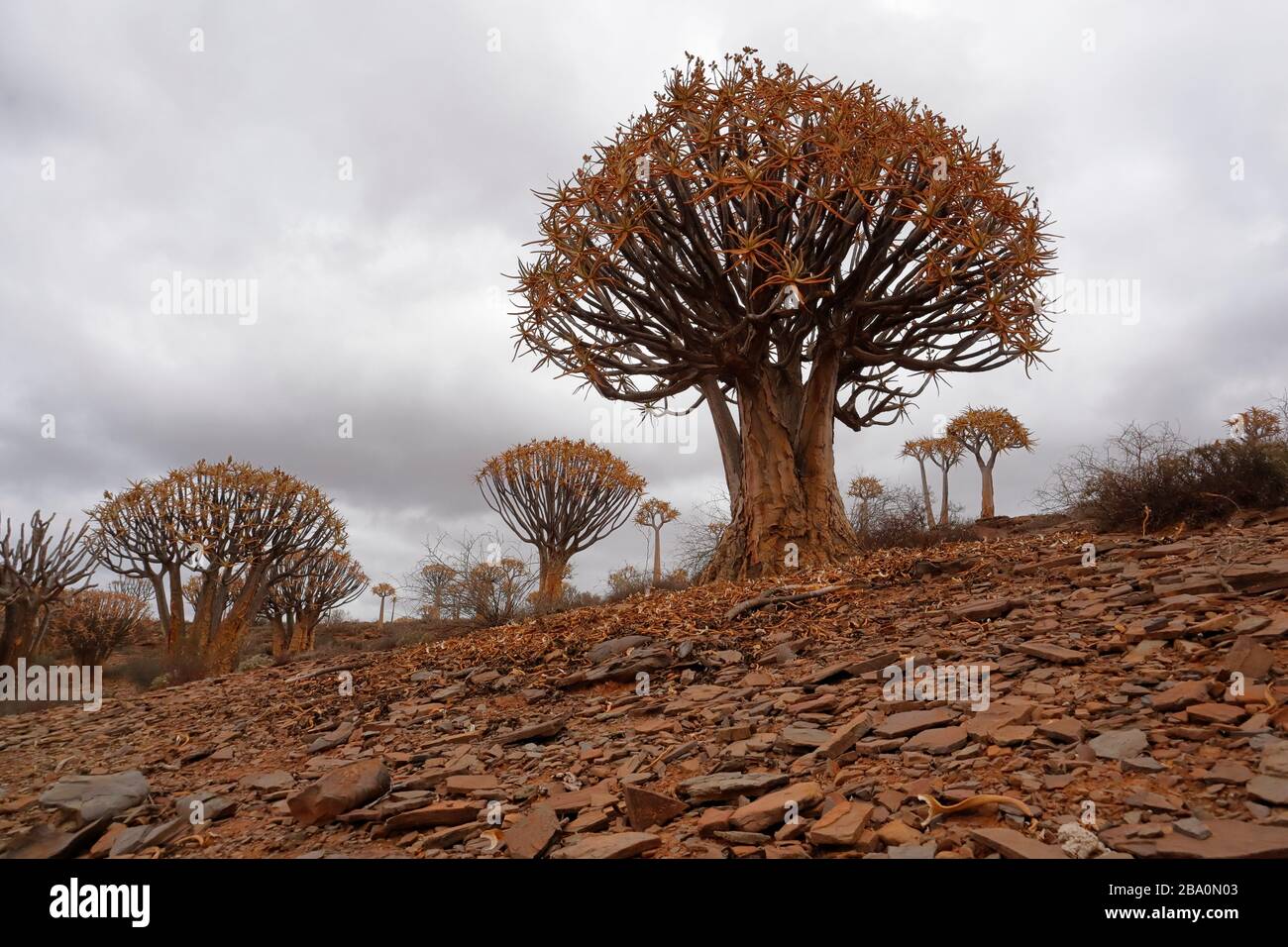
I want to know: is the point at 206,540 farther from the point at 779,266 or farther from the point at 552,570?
the point at 779,266

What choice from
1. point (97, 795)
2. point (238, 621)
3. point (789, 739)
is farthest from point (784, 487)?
point (238, 621)

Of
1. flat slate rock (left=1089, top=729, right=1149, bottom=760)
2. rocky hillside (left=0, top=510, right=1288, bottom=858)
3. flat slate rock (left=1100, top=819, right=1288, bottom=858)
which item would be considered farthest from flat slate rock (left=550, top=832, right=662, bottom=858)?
flat slate rock (left=1089, top=729, right=1149, bottom=760)

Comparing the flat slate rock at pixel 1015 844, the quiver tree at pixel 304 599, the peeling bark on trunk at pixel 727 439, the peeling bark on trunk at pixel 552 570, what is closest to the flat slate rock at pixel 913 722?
the flat slate rock at pixel 1015 844

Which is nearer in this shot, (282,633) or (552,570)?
(552,570)

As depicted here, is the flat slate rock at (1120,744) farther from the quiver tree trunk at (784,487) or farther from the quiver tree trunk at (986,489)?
the quiver tree trunk at (986,489)

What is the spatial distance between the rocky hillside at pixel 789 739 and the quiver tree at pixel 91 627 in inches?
586

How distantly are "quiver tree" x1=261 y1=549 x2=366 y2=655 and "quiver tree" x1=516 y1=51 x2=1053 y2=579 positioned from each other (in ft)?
47.4

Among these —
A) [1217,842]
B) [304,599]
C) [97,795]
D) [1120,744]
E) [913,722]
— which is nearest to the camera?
[1217,842]

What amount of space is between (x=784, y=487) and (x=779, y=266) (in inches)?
99.6

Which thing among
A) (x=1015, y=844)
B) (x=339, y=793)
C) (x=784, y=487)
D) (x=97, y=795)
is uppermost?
(x=784, y=487)

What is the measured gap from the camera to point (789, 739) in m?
3.21

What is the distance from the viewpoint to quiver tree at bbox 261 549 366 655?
19.6 metres

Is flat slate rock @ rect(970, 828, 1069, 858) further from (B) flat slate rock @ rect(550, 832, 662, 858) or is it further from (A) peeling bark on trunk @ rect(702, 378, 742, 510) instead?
(A) peeling bark on trunk @ rect(702, 378, 742, 510)
